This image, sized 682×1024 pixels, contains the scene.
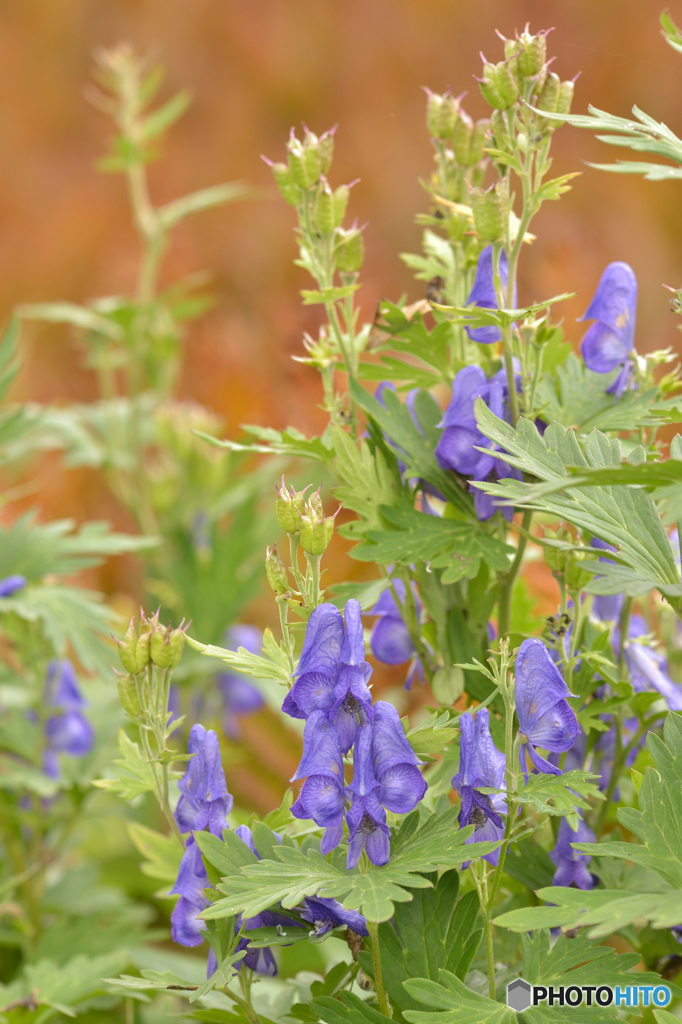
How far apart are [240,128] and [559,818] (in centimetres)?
232

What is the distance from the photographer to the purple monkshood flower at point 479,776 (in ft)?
1.17

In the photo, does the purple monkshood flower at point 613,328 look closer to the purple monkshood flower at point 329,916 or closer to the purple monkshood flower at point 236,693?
the purple monkshood flower at point 329,916

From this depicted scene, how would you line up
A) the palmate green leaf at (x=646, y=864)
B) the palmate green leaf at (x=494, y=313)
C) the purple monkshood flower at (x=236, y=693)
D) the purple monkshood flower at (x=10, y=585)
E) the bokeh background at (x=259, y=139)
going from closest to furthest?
the palmate green leaf at (x=646, y=864)
the palmate green leaf at (x=494, y=313)
the purple monkshood flower at (x=10, y=585)
the purple monkshood flower at (x=236, y=693)
the bokeh background at (x=259, y=139)

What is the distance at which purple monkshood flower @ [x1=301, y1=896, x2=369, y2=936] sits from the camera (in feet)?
1.18

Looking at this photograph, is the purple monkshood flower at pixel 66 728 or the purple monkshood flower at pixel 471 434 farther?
the purple monkshood flower at pixel 66 728

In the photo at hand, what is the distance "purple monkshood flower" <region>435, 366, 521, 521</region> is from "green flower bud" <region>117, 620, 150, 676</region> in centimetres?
17

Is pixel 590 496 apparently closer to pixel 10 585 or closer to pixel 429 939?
pixel 429 939

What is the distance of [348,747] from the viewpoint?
0.34 metres

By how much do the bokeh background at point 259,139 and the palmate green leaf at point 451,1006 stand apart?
1300mm

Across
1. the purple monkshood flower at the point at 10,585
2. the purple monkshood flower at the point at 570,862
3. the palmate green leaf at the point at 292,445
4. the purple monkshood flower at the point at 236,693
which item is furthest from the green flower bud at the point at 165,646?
the purple monkshood flower at the point at 236,693

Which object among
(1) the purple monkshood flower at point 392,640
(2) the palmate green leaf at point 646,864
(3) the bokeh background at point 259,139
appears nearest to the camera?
(2) the palmate green leaf at point 646,864

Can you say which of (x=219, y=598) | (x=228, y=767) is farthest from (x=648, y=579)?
(x=228, y=767)

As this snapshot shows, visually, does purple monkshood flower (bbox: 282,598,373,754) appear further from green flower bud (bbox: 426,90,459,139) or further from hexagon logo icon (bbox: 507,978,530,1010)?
green flower bud (bbox: 426,90,459,139)

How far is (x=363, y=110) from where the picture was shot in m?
2.35
